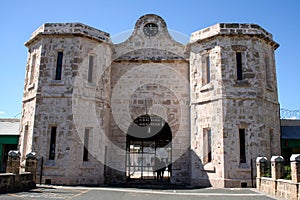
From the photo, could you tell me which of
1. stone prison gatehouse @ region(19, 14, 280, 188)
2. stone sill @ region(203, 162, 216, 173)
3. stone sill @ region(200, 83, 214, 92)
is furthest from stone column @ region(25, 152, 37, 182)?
stone sill @ region(200, 83, 214, 92)

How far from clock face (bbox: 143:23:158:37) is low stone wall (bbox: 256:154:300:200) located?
32.1 ft

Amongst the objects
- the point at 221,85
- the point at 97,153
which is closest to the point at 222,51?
the point at 221,85

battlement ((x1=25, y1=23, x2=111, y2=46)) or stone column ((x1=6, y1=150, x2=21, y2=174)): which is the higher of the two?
battlement ((x1=25, y1=23, x2=111, y2=46))

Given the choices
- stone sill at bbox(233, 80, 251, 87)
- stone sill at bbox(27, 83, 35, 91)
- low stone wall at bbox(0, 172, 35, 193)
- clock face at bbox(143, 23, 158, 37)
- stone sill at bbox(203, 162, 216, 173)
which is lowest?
low stone wall at bbox(0, 172, 35, 193)

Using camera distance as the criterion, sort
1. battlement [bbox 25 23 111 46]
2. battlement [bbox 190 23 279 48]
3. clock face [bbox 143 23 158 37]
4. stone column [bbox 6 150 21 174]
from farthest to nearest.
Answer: clock face [bbox 143 23 158 37], battlement [bbox 25 23 111 46], battlement [bbox 190 23 279 48], stone column [bbox 6 150 21 174]

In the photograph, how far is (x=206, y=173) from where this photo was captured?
583 inches

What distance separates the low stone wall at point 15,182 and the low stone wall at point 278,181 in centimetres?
983

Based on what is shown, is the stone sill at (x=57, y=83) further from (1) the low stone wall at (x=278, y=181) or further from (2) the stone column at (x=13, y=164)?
(1) the low stone wall at (x=278, y=181)

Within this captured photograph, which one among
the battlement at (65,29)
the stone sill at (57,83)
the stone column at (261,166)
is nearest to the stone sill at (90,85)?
the stone sill at (57,83)

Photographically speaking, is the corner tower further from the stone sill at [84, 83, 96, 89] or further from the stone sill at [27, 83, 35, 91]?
the stone sill at [27, 83, 35, 91]

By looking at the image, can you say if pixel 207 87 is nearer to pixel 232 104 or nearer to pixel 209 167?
pixel 232 104

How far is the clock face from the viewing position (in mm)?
18250

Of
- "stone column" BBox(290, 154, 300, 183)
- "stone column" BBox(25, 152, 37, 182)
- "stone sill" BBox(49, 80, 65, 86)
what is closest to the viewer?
"stone column" BBox(290, 154, 300, 183)

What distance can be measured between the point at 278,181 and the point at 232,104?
15.9ft
